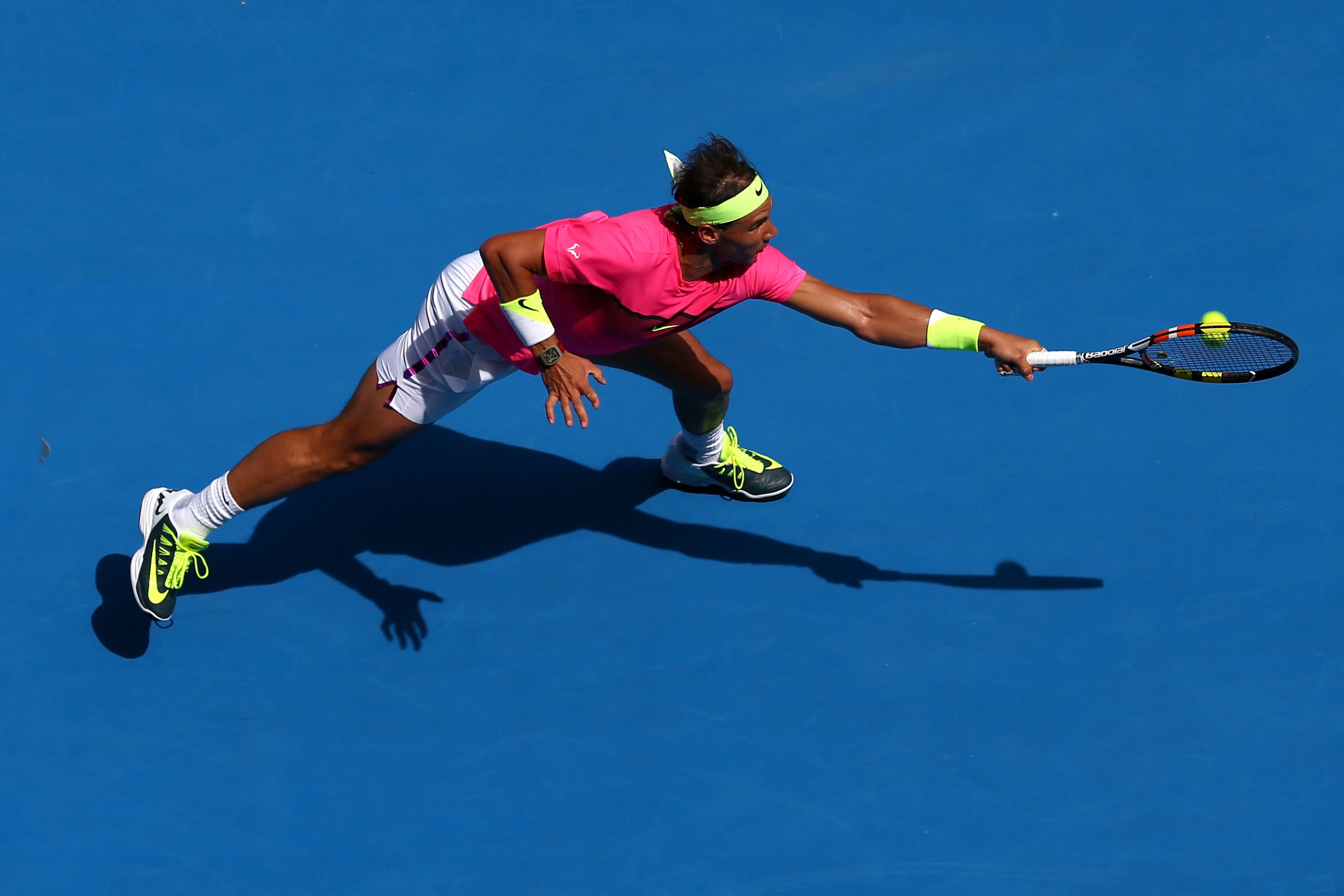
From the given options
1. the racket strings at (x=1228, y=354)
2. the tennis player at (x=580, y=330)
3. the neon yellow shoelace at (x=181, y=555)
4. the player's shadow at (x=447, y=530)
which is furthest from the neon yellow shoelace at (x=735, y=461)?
the neon yellow shoelace at (x=181, y=555)

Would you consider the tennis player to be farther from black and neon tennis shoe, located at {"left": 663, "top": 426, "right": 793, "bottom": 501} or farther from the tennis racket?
the tennis racket

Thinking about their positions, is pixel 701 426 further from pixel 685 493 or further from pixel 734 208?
pixel 734 208

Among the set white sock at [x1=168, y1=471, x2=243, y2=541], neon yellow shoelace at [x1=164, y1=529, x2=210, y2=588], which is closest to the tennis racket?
white sock at [x1=168, y1=471, x2=243, y2=541]

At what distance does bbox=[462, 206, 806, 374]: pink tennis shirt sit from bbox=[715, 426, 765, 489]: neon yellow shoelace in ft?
3.29

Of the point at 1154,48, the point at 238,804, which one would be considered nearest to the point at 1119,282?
the point at 1154,48

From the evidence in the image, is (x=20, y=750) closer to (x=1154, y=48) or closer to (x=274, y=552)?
(x=274, y=552)

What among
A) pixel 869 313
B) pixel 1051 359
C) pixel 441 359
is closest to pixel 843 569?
pixel 869 313

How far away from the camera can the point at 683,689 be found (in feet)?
15.4

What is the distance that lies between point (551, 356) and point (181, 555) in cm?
180

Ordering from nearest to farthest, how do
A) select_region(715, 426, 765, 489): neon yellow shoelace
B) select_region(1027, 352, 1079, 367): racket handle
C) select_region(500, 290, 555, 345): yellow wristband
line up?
select_region(500, 290, 555, 345): yellow wristband
select_region(1027, 352, 1079, 367): racket handle
select_region(715, 426, 765, 489): neon yellow shoelace

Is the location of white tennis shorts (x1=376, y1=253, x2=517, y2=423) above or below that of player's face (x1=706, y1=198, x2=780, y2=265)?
below

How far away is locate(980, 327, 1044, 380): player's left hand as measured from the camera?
4074mm

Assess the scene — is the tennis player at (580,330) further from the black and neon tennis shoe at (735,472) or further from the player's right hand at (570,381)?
the black and neon tennis shoe at (735,472)

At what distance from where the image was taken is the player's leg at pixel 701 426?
4.54 m
